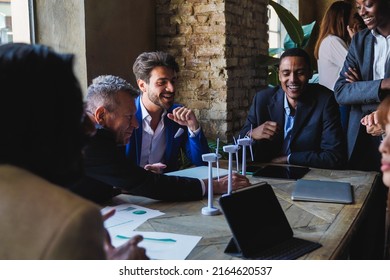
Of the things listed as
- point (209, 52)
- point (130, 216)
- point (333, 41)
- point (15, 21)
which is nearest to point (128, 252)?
point (130, 216)

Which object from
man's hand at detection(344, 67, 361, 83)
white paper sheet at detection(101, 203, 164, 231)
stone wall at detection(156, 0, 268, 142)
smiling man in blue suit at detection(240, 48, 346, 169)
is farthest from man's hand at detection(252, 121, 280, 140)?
white paper sheet at detection(101, 203, 164, 231)

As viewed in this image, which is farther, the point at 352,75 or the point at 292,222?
Result: the point at 352,75

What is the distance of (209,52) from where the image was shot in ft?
12.4

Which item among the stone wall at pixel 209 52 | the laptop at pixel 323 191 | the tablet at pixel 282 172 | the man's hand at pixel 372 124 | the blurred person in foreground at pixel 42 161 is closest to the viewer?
the blurred person in foreground at pixel 42 161

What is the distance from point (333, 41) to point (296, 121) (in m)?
1.16

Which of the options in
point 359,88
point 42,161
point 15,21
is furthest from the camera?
point 15,21

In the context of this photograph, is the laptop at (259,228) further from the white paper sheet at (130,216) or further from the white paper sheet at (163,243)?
the white paper sheet at (130,216)

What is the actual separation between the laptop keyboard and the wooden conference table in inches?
1.0

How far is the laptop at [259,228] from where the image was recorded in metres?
1.28

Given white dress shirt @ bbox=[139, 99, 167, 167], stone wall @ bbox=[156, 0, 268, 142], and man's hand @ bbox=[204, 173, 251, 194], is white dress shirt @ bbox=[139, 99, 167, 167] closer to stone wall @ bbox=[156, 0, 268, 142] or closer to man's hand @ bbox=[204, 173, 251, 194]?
man's hand @ bbox=[204, 173, 251, 194]

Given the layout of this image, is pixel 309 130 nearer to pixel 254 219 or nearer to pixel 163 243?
pixel 254 219

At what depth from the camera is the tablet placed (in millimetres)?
2275

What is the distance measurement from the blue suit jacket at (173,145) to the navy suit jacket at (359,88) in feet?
2.87

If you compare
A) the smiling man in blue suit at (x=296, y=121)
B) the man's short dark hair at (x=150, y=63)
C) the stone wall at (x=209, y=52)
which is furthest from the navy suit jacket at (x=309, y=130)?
the stone wall at (x=209, y=52)
